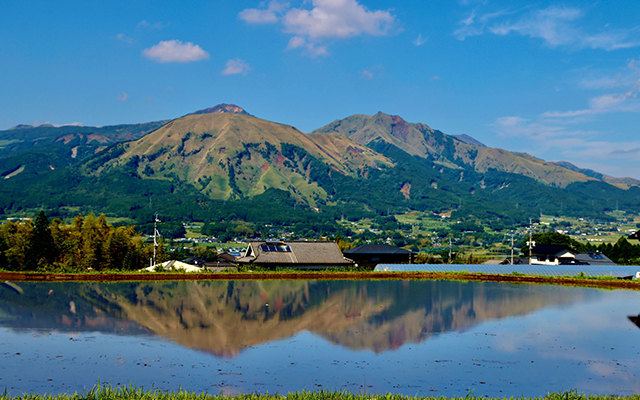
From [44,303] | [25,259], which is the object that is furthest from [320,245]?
[44,303]

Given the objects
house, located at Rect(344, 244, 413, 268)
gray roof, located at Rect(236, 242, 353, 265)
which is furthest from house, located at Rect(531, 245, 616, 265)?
gray roof, located at Rect(236, 242, 353, 265)

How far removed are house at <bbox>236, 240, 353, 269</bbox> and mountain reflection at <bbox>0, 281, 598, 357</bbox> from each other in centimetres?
992

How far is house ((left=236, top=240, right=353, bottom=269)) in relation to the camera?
197 ft

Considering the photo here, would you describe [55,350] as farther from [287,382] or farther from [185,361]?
[287,382]

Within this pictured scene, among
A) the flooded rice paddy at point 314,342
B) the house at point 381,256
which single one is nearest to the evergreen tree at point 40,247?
the flooded rice paddy at point 314,342

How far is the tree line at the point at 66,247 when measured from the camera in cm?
5334

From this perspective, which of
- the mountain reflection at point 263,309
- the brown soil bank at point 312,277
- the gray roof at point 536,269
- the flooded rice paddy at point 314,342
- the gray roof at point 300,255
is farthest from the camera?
the gray roof at point 300,255

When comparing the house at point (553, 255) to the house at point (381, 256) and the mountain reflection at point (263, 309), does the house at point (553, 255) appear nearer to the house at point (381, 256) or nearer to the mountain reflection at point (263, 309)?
the house at point (381, 256)

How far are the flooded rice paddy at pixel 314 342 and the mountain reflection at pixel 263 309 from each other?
12 cm

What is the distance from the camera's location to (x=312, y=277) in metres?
54.3

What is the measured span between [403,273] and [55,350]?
40.5 metres

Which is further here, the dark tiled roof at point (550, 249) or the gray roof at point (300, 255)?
the dark tiled roof at point (550, 249)

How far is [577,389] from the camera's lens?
59.7ft

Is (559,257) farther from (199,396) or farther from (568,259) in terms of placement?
(199,396)
